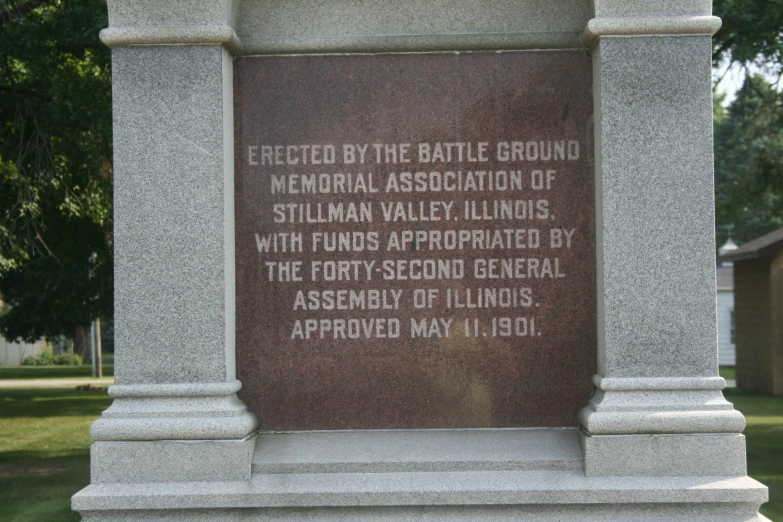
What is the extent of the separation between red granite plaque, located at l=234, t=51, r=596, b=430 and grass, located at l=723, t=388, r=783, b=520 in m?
4.74

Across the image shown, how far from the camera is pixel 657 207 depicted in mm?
5258

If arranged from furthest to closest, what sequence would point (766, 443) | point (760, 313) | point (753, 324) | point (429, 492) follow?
1. point (753, 324)
2. point (760, 313)
3. point (766, 443)
4. point (429, 492)

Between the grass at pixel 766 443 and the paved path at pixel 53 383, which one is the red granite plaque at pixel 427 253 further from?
the paved path at pixel 53 383

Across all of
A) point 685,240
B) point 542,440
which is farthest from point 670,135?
point 542,440

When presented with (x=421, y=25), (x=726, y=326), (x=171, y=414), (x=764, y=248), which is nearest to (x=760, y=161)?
(x=764, y=248)

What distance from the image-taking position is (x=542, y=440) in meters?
5.42

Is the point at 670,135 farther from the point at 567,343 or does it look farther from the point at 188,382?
the point at 188,382

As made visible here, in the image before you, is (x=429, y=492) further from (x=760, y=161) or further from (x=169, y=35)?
(x=760, y=161)

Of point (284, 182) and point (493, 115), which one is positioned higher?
point (493, 115)

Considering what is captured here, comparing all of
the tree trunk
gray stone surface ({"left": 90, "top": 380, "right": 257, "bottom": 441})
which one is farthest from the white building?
gray stone surface ({"left": 90, "top": 380, "right": 257, "bottom": 441})

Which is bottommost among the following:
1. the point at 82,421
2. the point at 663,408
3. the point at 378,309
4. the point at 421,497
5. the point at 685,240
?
the point at 82,421

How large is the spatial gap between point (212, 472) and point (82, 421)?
14.5 metres

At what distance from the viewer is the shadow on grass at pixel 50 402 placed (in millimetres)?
20312

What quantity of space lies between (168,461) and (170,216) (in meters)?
1.40
